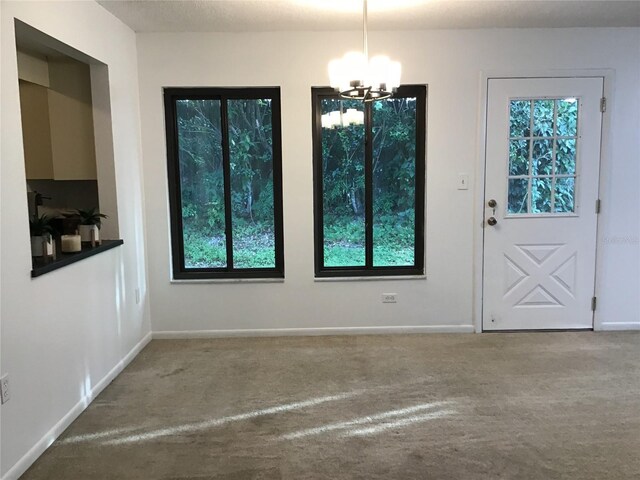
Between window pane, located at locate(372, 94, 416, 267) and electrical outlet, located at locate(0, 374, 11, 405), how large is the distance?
276 cm

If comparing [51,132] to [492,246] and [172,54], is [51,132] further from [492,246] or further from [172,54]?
[492,246]

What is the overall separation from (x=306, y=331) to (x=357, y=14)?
2459 millimetres

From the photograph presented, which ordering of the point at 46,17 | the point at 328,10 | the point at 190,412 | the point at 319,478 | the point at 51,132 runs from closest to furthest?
the point at 319,478 < the point at 46,17 < the point at 190,412 < the point at 328,10 < the point at 51,132

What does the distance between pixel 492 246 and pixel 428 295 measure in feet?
2.16

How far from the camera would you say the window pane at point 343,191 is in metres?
4.01

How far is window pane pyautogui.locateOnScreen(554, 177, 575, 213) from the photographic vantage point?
157 inches

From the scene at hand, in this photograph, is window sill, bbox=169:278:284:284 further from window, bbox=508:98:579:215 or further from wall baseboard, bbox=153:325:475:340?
window, bbox=508:98:579:215

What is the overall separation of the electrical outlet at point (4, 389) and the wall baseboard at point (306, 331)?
196 centimetres

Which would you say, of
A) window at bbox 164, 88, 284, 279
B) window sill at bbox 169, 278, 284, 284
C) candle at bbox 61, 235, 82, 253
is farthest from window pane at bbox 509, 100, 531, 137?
candle at bbox 61, 235, 82, 253

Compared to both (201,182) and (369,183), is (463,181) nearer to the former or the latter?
(369,183)

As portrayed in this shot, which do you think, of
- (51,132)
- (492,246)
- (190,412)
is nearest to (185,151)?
(51,132)

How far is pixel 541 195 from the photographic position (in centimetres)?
400

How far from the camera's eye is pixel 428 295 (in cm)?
411

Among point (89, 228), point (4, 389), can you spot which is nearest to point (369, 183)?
point (89, 228)
